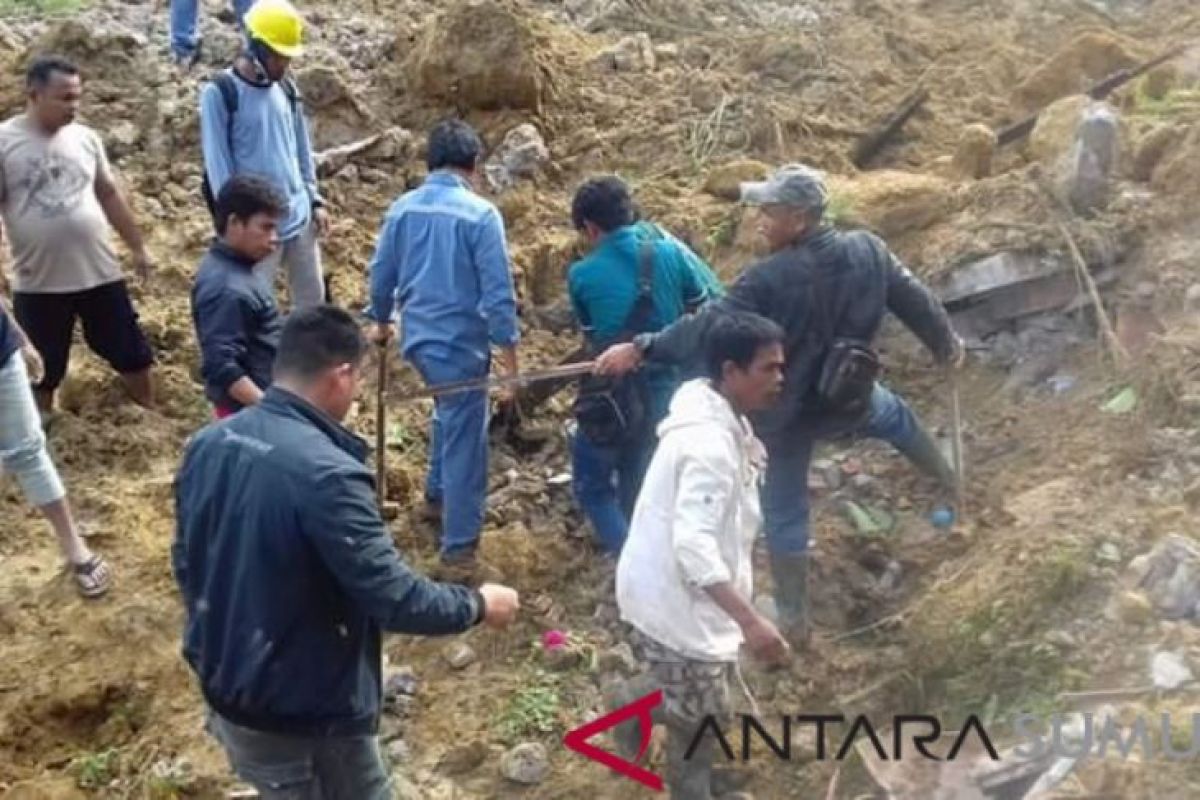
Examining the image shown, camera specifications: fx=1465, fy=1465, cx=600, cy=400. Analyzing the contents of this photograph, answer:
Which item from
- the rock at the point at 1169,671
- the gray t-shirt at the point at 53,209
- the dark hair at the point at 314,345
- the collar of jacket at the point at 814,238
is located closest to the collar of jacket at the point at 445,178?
the collar of jacket at the point at 814,238

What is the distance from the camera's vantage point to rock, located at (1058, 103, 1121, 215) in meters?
6.52

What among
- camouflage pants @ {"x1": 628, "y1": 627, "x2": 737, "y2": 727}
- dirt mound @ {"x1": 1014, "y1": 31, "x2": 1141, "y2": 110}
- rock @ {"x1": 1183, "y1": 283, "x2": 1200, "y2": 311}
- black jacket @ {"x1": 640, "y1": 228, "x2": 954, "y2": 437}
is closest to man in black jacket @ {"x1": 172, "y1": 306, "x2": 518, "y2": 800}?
camouflage pants @ {"x1": 628, "y1": 627, "x2": 737, "y2": 727}

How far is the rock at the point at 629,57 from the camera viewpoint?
379 inches

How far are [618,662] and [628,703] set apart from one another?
0.75 m

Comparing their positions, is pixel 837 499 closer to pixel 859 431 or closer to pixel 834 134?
pixel 859 431

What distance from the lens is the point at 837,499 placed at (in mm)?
5910

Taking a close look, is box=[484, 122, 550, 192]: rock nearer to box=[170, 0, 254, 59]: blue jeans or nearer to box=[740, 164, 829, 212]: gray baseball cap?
box=[170, 0, 254, 59]: blue jeans

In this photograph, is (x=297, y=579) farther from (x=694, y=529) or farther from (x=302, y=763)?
(x=694, y=529)

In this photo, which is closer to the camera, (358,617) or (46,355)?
(358,617)

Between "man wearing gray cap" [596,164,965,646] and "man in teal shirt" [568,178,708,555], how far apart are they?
7.5 inches

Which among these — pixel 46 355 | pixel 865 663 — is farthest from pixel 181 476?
pixel 46 355

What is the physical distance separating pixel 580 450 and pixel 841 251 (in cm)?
125

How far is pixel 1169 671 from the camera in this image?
13.8ft

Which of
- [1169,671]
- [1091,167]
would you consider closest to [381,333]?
[1169,671]
